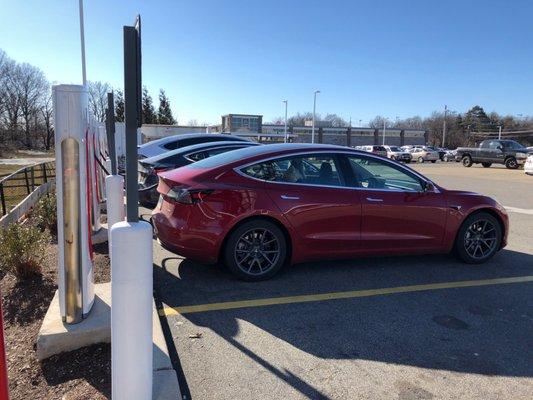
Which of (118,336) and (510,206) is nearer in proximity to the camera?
(118,336)

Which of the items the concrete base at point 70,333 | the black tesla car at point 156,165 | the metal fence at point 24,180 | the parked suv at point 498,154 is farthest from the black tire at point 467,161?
the concrete base at point 70,333

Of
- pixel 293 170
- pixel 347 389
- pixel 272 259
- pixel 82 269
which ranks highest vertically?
pixel 293 170

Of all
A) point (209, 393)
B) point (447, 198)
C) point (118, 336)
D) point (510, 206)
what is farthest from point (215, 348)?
point (510, 206)

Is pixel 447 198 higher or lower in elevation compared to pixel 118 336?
higher

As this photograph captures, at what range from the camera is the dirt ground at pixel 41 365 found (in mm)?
2953

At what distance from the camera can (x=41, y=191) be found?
11828 millimetres

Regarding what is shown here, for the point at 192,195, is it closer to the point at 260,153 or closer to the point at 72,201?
the point at 260,153

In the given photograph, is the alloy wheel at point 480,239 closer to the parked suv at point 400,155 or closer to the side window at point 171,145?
the side window at point 171,145

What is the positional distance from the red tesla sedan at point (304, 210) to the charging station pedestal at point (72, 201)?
1.60 m

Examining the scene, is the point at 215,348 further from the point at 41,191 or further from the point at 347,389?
the point at 41,191

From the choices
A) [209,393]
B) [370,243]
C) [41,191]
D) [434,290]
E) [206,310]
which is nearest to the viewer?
[209,393]

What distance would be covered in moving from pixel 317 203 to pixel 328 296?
3.52 feet

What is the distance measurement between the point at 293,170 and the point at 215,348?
8.03 ft

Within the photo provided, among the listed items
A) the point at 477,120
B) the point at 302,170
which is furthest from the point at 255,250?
the point at 477,120
